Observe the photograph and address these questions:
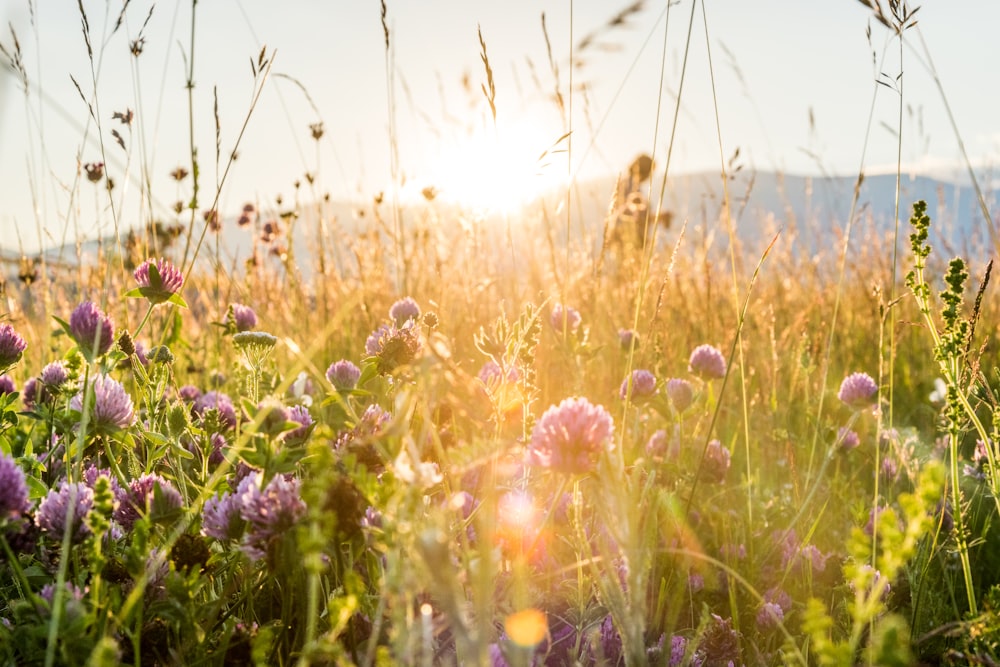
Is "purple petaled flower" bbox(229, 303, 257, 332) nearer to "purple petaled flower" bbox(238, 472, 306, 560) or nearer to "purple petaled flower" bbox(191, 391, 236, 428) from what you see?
"purple petaled flower" bbox(191, 391, 236, 428)

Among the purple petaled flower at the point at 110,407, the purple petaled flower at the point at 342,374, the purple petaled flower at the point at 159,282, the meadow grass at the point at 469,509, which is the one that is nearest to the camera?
the meadow grass at the point at 469,509

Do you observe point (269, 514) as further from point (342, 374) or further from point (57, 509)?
point (342, 374)

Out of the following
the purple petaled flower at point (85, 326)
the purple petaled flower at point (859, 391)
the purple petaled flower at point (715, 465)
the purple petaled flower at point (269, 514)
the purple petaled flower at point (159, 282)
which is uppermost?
the purple petaled flower at point (159, 282)

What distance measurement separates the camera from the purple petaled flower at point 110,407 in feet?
4.15

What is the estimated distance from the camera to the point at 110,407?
128 centimetres

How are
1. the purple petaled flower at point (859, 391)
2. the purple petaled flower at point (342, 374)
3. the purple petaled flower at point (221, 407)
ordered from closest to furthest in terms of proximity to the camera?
the purple petaled flower at point (342, 374) < the purple petaled flower at point (221, 407) < the purple petaled flower at point (859, 391)

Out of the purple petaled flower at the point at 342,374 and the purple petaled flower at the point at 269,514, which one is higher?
the purple petaled flower at the point at 342,374

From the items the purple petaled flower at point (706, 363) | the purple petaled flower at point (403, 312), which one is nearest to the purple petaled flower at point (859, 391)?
the purple petaled flower at point (706, 363)

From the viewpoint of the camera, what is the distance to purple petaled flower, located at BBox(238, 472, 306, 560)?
0.93 m

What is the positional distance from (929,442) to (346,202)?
3.32 m

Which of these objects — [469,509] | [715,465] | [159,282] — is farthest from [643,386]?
[159,282]

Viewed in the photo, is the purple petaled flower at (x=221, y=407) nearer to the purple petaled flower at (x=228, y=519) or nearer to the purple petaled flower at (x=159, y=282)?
the purple petaled flower at (x=159, y=282)

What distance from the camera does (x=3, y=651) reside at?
3.66ft

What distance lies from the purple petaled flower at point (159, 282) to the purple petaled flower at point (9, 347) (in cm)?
26
